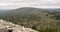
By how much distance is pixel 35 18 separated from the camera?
6.91 metres

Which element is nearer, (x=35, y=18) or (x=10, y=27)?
(x=10, y=27)

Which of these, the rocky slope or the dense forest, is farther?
the dense forest

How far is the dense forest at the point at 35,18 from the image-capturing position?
668cm

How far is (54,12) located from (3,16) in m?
2.38

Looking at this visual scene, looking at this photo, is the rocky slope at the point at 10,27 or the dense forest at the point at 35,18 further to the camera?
the dense forest at the point at 35,18

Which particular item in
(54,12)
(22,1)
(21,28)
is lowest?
(21,28)

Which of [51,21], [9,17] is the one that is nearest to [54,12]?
[51,21]

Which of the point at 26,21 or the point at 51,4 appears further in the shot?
the point at 51,4

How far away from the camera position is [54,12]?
23.0ft

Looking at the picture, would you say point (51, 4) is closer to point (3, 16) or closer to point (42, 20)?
point (42, 20)

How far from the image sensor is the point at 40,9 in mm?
7156

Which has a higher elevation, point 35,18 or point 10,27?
point 35,18

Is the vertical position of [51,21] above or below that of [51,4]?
below

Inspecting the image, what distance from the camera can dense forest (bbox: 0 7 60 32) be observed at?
21.9ft
